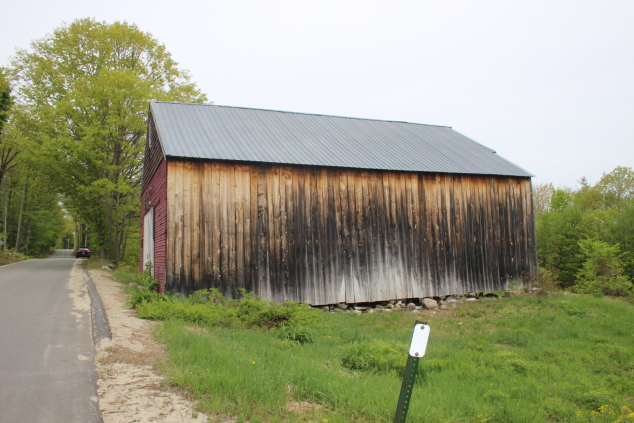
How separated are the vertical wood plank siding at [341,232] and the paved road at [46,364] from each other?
3278 mm

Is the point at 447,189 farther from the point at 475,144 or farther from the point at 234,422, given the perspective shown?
the point at 234,422

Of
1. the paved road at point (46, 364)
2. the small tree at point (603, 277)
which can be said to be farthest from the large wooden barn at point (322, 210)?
the small tree at point (603, 277)

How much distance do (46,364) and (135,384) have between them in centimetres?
161

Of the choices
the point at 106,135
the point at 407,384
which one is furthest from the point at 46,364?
the point at 106,135

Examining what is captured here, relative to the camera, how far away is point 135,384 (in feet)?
16.7

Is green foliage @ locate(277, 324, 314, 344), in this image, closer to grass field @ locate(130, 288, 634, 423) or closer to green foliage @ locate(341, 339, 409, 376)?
grass field @ locate(130, 288, 634, 423)

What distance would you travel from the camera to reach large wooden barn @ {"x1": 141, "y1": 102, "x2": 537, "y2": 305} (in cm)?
1234

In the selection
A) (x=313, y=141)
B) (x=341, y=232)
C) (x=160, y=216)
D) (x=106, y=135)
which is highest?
(x=106, y=135)

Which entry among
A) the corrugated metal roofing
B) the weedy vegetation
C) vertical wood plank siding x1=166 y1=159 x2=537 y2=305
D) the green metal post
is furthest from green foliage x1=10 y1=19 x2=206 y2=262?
the green metal post

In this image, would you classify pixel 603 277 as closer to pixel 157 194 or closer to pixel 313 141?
pixel 313 141

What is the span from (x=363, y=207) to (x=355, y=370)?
831 centimetres

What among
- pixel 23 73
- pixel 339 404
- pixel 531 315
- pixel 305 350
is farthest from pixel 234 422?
pixel 23 73

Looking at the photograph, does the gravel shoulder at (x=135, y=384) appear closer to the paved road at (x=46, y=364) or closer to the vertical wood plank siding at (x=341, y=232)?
the paved road at (x=46, y=364)

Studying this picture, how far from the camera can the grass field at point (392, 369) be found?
4707 mm
